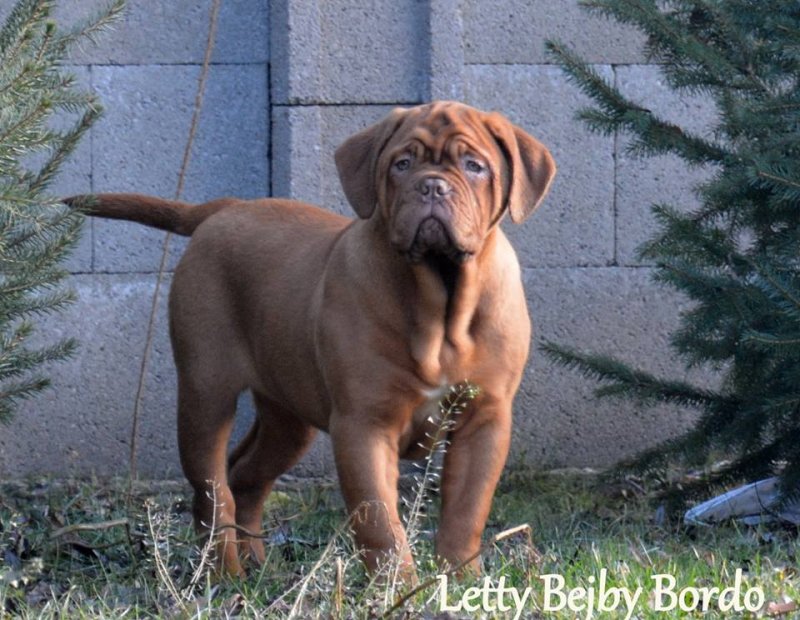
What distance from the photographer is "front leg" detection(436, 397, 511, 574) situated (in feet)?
11.9

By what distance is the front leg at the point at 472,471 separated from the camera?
3.64 meters

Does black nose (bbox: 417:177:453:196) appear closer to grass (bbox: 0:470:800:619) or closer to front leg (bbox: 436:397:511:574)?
front leg (bbox: 436:397:511:574)

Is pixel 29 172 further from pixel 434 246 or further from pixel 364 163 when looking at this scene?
pixel 434 246

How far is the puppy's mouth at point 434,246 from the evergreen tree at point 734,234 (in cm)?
90

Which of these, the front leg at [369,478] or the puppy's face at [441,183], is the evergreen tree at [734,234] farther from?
the front leg at [369,478]

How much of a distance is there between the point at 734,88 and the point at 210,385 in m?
1.87

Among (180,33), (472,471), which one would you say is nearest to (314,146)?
(180,33)

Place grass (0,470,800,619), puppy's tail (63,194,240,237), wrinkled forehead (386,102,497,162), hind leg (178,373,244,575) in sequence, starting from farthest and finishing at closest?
puppy's tail (63,194,240,237) → hind leg (178,373,244,575) → wrinkled forehead (386,102,497,162) → grass (0,470,800,619)

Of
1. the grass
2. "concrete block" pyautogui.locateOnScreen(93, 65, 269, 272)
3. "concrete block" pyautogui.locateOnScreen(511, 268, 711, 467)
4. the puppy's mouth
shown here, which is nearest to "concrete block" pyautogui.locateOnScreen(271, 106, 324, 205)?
"concrete block" pyautogui.locateOnScreen(93, 65, 269, 272)

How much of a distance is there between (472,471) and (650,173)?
2.47 metres

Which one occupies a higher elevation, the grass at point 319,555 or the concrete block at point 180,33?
the concrete block at point 180,33

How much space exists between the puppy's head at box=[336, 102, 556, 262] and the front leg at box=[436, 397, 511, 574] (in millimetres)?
439

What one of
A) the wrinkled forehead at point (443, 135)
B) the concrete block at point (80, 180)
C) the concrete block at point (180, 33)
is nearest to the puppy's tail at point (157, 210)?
the wrinkled forehead at point (443, 135)

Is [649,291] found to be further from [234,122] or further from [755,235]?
[234,122]
